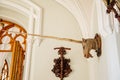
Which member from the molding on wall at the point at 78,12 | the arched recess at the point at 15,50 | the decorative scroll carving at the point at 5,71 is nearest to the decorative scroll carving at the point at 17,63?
the arched recess at the point at 15,50

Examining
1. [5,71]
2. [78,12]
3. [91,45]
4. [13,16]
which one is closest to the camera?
[91,45]

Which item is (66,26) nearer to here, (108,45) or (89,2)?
(89,2)

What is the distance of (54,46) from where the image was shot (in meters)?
5.15

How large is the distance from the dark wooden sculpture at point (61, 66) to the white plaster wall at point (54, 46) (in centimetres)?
10

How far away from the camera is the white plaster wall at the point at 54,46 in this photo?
16.1 feet

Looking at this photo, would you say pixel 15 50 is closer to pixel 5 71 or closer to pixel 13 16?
pixel 13 16

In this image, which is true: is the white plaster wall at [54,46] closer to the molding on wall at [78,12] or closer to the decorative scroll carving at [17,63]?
the molding on wall at [78,12]

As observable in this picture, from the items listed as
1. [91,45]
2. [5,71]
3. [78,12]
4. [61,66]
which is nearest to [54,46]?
[61,66]

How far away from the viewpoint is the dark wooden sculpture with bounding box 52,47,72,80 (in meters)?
4.82

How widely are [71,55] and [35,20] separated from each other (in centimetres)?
122

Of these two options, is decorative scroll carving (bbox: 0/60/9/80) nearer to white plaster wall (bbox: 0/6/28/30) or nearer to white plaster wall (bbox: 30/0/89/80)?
white plaster wall (bbox: 0/6/28/30)

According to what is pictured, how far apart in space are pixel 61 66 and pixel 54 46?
0.53m

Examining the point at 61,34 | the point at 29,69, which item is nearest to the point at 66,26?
the point at 61,34

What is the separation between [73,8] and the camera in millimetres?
5473
